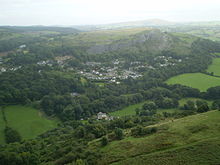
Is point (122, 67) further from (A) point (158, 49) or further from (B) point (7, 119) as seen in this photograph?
(B) point (7, 119)

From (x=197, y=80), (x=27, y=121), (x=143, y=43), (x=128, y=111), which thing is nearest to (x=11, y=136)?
(x=27, y=121)

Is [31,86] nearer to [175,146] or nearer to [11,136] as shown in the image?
[11,136]

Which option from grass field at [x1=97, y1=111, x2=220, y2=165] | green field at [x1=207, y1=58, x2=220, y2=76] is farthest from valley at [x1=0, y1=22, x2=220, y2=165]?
green field at [x1=207, y1=58, x2=220, y2=76]

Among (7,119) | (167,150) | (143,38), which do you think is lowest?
(7,119)

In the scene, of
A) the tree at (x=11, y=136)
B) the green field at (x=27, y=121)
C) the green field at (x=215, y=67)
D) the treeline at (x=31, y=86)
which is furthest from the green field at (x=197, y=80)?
the tree at (x=11, y=136)

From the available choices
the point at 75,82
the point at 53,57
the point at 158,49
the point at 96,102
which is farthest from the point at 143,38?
the point at 96,102

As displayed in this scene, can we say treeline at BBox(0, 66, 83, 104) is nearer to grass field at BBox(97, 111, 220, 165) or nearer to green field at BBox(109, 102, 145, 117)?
green field at BBox(109, 102, 145, 117)

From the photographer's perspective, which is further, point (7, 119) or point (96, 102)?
point (96, 102)
